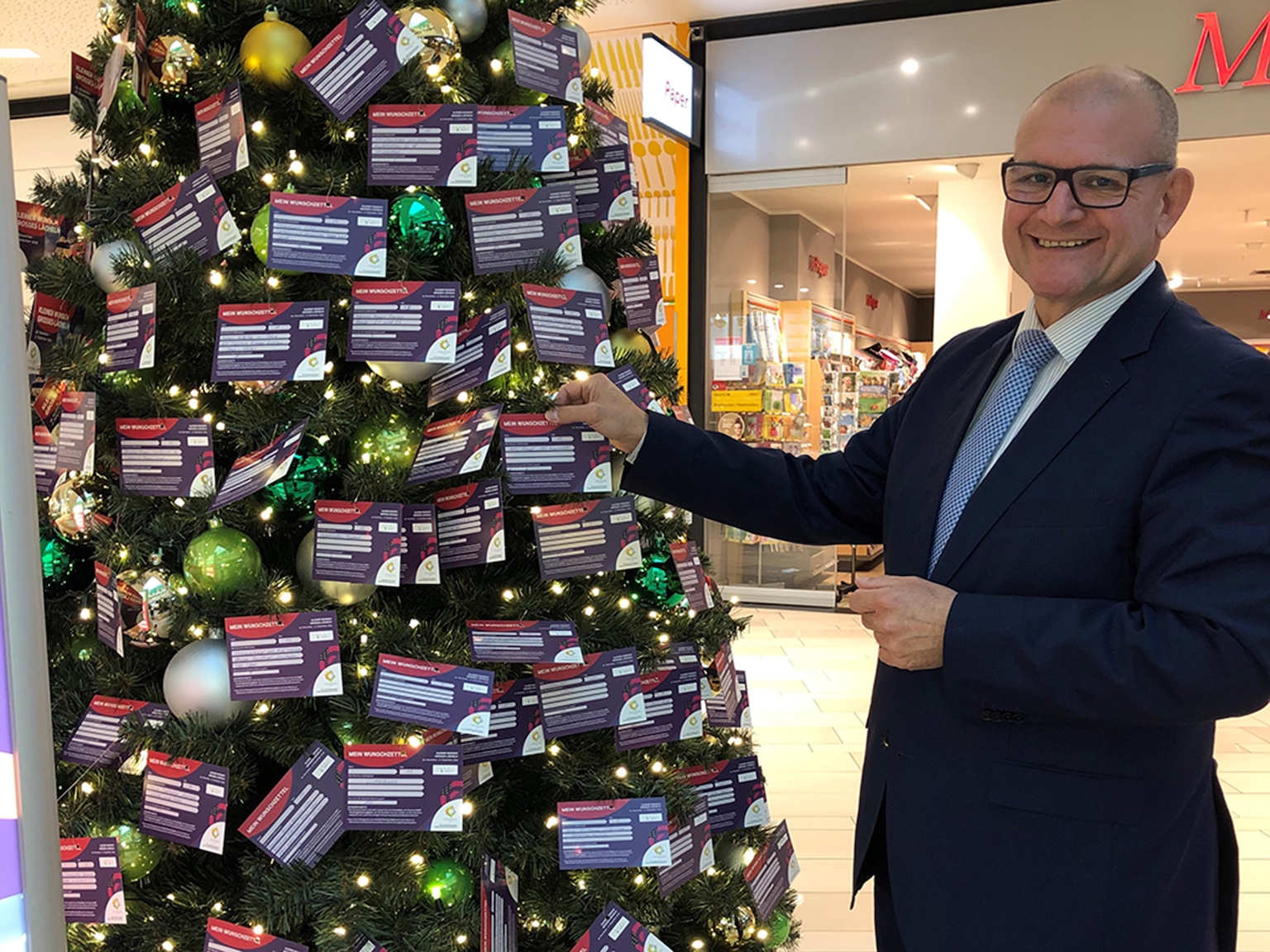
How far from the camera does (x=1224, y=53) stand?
6.37 meters

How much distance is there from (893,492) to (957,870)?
21.2 inches

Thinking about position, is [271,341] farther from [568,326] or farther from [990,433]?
[990,433]

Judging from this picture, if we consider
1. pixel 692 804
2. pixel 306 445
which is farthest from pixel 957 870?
pixel 306 445

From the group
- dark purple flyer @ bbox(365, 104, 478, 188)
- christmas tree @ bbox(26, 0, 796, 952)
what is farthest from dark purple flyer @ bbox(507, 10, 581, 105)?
dark purple flyer @ bbox(365, 104, 478, 188)

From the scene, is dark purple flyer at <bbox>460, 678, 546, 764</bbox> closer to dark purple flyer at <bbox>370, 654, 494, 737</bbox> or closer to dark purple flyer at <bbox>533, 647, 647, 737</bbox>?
dark purple flyer at <bbox>533, 647, 647, 737</bbox>

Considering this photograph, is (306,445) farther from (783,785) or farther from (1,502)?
(783,785)

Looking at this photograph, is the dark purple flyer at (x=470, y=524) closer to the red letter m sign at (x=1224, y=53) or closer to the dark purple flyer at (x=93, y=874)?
the dark purple flyer at (x=93, y=874)

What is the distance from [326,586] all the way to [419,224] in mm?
566

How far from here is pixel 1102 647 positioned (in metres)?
1.15

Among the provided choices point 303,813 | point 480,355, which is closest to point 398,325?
point 480,355

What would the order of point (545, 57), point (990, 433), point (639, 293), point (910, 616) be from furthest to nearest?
point (639, 293)
point (545, 57)
point (990, 433)
point (910, 616)

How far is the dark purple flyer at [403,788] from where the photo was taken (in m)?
1.45

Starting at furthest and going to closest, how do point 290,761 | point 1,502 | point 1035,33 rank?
point 1035,33 < point 290,761 < point 1,502

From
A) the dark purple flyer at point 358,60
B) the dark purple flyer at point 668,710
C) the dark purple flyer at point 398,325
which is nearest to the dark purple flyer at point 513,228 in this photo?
the dark purple flyer at point 398,325
